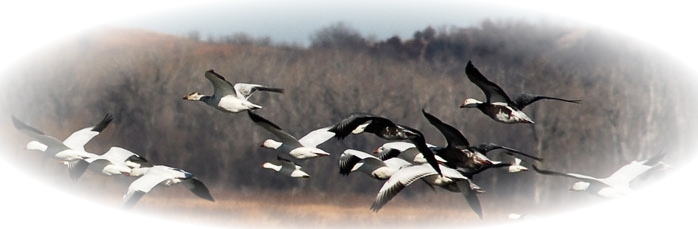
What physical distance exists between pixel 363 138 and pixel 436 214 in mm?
997

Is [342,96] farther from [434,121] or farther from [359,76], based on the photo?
[434,121]

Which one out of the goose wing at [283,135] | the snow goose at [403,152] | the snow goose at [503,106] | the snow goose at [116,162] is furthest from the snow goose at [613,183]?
the snow goose at [116,162]

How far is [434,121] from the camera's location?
7727mm

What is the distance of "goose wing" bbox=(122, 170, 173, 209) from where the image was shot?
7.96 m

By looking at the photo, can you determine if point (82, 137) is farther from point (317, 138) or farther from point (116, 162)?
point (317, 138)

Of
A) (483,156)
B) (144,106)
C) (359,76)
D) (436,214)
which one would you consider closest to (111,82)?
(144,106)

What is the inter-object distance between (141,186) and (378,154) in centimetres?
190

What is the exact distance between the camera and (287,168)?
955cm

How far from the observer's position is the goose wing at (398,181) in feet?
24.5

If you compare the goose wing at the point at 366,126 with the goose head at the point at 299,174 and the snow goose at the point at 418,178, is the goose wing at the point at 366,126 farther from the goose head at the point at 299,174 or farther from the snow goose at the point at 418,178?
the goose head at the point at 299,174

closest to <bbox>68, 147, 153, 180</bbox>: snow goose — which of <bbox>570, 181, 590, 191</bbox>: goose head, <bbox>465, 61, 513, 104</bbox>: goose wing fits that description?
<bbox>465, 61, 513, 104</bbox>: goose wing

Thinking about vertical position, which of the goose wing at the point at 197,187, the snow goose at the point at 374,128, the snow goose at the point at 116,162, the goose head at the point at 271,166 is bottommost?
the goose wing at the point at 197,187

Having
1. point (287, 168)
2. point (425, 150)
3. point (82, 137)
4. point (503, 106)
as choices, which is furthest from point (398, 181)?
point (82, 137)

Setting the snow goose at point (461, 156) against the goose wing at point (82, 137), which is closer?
the snow goose at point (461, 156)
